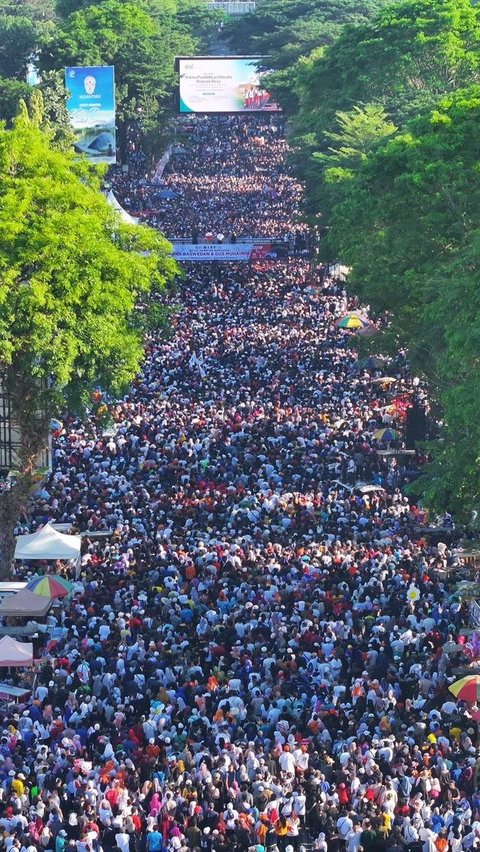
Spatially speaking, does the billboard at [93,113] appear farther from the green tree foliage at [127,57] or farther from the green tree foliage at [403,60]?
the green tree foliage at [127,57]

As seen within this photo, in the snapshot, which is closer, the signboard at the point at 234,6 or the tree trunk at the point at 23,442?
the tree trunk at the point at 23,442

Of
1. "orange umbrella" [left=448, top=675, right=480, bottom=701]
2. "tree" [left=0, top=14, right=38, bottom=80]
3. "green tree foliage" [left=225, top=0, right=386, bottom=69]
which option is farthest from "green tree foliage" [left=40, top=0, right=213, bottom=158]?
"orange umbrella" [left=448, top=675, right=480, bottom=701]

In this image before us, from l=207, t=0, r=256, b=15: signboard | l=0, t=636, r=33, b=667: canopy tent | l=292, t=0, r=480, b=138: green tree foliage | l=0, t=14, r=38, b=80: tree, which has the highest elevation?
l=292, t=0, r=480, b=138: green tree foliage

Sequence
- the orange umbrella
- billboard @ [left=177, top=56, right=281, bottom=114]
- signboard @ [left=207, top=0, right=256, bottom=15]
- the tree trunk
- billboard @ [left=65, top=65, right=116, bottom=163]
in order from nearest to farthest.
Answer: the orange umbrella, the tree trunk, billboard @ [left=65, top=65, right=116, bottom=163], billboard @ [left=177, top=56, right=281, bottom=114], signboard @ [left=207, top=0, right=256, bottom=15]

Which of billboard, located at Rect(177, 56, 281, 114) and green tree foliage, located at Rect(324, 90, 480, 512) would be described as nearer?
green tree foliage, located at Rect(324, 90, 480, 512)

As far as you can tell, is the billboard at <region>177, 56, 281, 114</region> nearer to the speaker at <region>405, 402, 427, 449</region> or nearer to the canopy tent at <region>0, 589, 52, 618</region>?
the speaker at <region>405, 402, 427, 449</region>

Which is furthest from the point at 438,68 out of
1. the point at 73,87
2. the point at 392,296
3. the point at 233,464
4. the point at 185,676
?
the point at 185,676

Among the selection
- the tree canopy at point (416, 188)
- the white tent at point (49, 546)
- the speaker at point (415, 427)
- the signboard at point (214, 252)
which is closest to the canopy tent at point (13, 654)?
the white tent at point (49, 546)
